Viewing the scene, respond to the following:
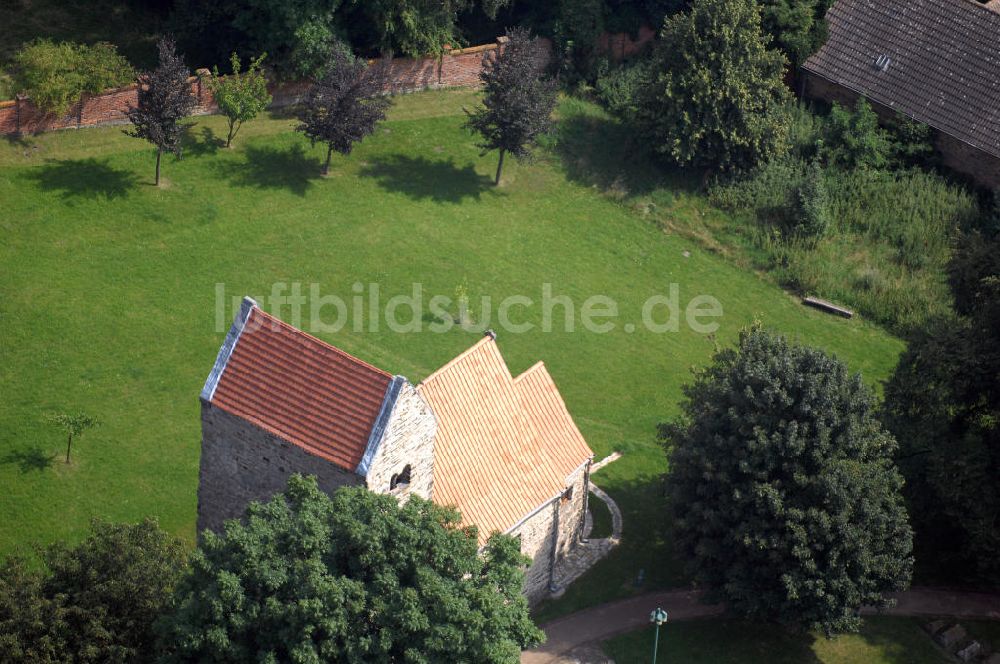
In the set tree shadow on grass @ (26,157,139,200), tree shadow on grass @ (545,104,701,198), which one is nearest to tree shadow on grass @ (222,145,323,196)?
tree shadow on grass @ (26,157,139,200)

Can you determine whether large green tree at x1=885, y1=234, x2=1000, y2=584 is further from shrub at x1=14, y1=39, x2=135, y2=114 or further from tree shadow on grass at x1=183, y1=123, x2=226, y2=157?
shrub at x1=14, y1=39, x2=135, y2=114

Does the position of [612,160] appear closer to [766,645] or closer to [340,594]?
[766,645]

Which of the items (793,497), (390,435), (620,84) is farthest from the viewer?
(620,84)

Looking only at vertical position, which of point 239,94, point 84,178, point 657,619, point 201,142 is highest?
point 239,94

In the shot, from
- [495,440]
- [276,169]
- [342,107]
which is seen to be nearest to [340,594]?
[495,440]

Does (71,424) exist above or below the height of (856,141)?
below

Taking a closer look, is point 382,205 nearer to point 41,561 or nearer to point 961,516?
point 41,561
